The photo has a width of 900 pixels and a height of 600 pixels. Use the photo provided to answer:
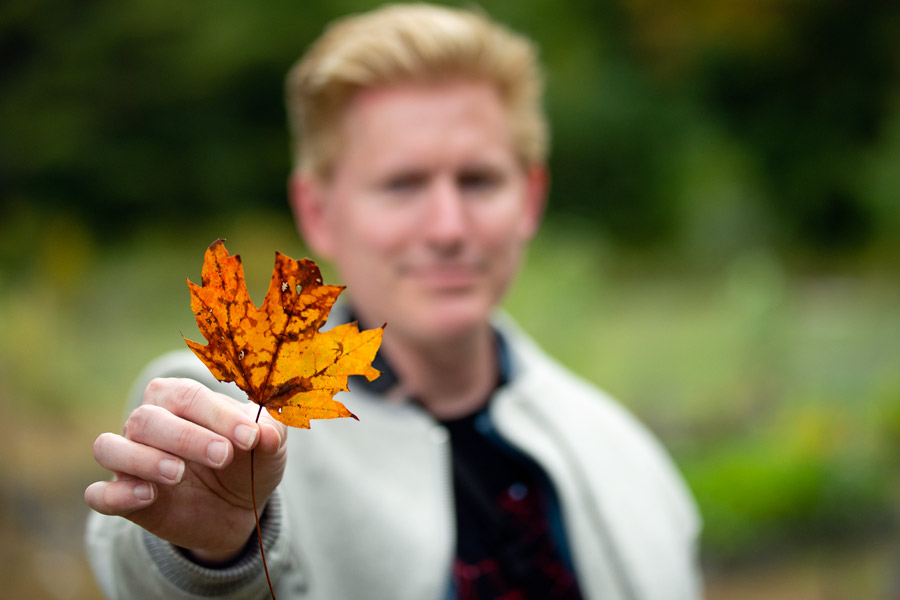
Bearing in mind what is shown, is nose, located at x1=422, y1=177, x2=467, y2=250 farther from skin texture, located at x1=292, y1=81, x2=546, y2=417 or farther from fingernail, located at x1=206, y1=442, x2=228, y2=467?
fingernail, located at x1=206, y1=442, x2=228, y2=467

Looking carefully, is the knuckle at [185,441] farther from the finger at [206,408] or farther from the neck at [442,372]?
the neck at [442,372]

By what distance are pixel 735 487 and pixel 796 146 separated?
23.8ft

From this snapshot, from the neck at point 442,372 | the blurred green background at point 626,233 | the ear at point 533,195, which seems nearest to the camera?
the neck at point 442,372

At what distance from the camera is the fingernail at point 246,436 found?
0.50 metres

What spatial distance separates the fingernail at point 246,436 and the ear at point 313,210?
802mm

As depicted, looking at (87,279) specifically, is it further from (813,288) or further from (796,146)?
(796,146)

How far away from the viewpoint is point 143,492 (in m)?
0.53

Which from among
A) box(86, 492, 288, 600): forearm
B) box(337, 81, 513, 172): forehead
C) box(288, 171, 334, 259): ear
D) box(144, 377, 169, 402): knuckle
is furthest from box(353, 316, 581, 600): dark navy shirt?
box(144, 377, 169, 402): knuckle

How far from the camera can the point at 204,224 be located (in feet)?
23.0

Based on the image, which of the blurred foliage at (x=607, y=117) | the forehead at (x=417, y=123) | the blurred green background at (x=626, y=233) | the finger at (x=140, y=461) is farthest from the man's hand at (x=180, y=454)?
the blurred foliage at (x=607, y=117)

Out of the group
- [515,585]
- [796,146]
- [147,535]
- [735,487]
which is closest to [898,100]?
[796,146]

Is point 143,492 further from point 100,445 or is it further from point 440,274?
point 440,274

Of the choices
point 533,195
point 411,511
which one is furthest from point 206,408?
point 533,195

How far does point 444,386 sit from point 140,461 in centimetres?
79
